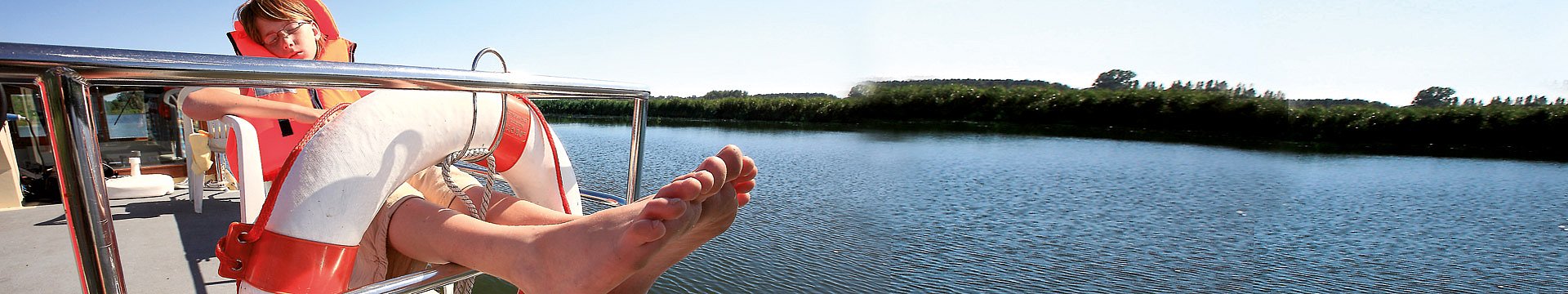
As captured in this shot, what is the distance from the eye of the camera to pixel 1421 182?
9469mm

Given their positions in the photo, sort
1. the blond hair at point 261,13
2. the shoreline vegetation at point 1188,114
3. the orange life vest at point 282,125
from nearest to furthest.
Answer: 1. the orange life vest at point 282,125
2. the blond hair at point 261,13
3. the shoreline vegetation at point 1188,114

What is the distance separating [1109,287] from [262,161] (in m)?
3.98

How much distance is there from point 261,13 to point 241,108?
13.7 inches

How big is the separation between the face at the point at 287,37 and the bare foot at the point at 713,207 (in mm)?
833

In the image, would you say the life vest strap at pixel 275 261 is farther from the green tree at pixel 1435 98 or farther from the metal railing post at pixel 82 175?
the green tree at pixel 1435 98

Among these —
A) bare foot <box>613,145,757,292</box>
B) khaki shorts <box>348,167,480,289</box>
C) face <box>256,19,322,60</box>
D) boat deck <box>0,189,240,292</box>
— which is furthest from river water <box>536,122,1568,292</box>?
bare foot <box>613,145,757,292</box>

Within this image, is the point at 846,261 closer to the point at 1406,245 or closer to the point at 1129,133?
the point at 1406,245

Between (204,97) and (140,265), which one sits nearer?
(204,97)

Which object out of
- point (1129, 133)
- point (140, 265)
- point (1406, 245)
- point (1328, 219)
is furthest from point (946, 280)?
point (1129, 133)

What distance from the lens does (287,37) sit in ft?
4.21

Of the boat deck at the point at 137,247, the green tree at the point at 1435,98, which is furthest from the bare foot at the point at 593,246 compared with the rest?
the green tree at the point at 1435,98

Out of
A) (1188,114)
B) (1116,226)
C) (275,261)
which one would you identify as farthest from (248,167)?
(1188,114)

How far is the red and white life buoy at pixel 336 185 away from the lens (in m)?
0.74

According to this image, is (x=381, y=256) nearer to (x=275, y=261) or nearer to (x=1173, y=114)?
(x=275, y=261)
